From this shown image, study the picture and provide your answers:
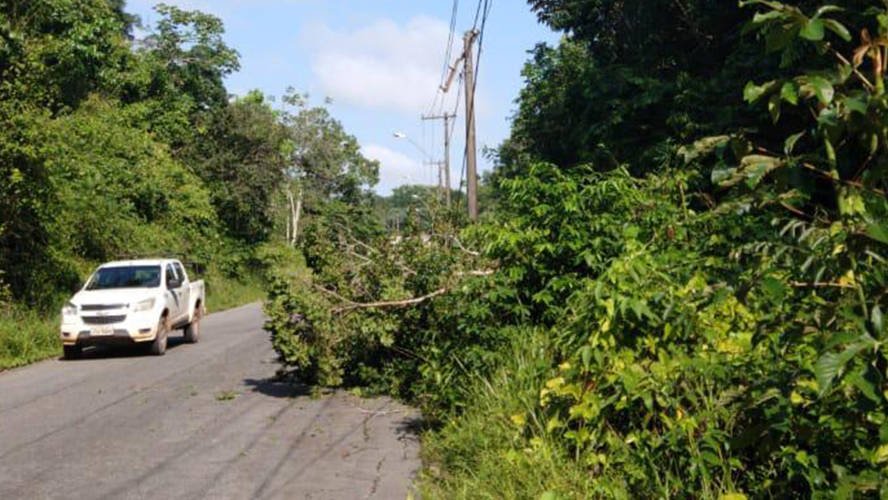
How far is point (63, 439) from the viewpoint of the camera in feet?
32.4

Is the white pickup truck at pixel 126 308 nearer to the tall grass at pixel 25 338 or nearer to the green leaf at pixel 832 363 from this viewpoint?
the tall grass at pixel 25 338

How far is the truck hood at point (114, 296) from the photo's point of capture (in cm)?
1708

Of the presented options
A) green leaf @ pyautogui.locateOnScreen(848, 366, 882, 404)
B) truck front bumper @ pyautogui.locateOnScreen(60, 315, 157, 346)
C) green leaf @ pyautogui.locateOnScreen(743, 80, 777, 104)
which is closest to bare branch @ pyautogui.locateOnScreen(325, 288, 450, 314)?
truck front bumper @ pyautogui.locateOnScreen(60, 315, 157, 346)

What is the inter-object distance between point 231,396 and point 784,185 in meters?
10.2

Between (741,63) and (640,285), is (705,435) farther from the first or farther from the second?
(741,63)

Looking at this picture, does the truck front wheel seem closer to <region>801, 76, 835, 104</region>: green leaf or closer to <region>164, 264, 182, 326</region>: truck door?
<region>164, 264, 182, 326</region>: truck door

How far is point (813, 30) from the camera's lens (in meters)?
3.07

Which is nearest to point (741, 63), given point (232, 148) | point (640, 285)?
point (640, 285)

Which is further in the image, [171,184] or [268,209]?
[268,209]

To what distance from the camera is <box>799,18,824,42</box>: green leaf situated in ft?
A: 10.0

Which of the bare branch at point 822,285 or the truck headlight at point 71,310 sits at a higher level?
the bare branch at point 822,285

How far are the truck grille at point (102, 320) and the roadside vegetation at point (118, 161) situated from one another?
4.64ft

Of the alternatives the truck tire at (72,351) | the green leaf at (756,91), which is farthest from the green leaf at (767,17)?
the truck tire at (72,351)

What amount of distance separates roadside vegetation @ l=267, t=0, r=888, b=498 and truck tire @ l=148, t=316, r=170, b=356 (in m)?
5.66
